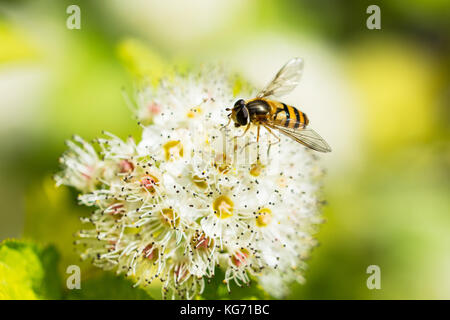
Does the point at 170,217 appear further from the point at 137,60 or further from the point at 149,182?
the point at 137,60

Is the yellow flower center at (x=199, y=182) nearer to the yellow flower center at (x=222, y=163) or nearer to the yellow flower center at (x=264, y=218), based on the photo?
the yellow flower center at (x=222, y=163)

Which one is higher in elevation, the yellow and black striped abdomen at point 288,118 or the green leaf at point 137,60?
the green leaf at point 137,60

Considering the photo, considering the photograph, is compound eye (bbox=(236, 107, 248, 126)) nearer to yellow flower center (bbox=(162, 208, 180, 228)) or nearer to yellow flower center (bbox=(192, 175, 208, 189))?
yellow flower center (bbox=(192, 175, 208, 189))

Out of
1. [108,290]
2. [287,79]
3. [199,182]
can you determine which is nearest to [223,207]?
[199,182]

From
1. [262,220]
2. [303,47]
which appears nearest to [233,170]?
[262,220]

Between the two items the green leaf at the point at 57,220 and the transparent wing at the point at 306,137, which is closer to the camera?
the transparent wing at the point at 306,137

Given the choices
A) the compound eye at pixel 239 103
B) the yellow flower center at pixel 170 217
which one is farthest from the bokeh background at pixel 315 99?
the compound eye at pixel 239 103
